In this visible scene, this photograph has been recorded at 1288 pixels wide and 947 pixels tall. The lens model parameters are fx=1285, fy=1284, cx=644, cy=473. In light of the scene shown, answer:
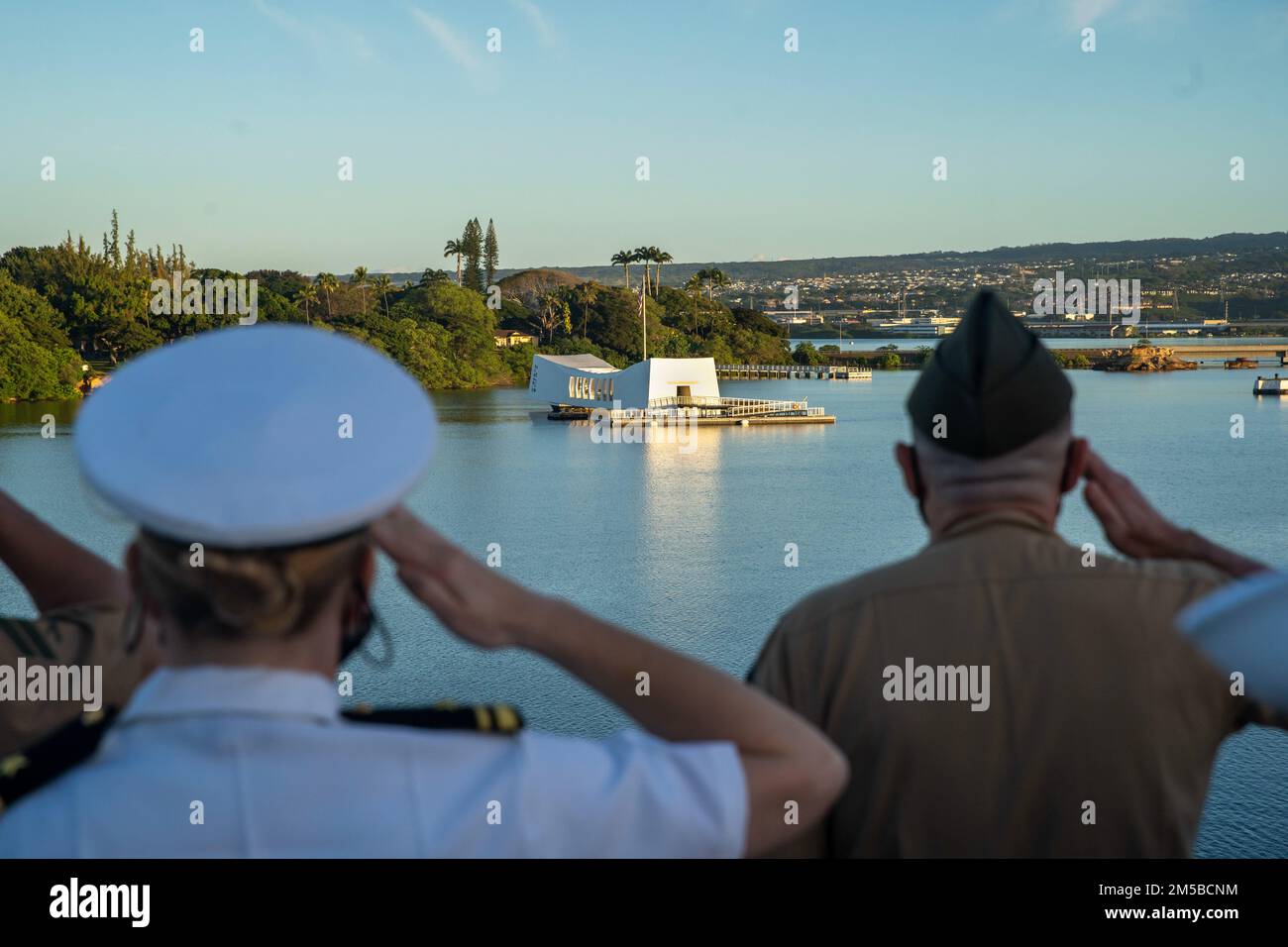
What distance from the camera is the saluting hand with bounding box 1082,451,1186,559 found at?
1.12 meters

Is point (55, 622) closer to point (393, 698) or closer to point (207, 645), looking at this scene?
point (207, 645)

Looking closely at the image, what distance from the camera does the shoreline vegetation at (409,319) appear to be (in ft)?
149

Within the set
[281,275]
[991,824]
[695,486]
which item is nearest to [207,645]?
[991,824]

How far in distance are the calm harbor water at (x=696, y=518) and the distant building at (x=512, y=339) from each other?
15602 mm

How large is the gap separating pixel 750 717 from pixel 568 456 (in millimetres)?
38637

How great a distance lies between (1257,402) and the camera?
56156 mm

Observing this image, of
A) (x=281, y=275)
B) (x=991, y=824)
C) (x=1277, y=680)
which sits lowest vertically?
(x=991, y=824)

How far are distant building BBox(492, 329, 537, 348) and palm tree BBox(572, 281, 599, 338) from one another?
298 cm

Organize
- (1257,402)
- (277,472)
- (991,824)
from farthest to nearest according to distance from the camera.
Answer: (1257,402), (991,824), (277,472)

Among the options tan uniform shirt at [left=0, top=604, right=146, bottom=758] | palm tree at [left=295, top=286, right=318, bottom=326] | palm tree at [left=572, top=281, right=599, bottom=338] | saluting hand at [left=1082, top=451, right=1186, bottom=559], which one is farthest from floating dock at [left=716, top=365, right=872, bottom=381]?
tan uniform shirt at [left=0, top=604, right=146, bottom=758]

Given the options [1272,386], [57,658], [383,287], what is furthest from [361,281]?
[57,658]

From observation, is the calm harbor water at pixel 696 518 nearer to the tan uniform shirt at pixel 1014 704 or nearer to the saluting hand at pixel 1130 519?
the tan uniform shirt at pixel 1014 704

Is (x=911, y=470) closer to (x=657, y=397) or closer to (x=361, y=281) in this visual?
(x=657, y=397)

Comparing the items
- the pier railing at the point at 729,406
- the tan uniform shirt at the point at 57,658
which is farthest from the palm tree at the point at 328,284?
the tan uniform shirt at the point at 57,658
